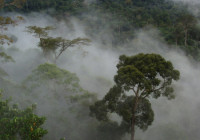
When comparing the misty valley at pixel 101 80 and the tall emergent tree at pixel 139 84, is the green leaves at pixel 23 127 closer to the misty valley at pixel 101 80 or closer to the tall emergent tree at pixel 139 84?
the misty valley at pixel 101 80

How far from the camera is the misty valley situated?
33.3 ft

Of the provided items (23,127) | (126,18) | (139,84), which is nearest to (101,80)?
(139,84)

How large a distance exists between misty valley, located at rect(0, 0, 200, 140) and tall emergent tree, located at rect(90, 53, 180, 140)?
0.05 meters

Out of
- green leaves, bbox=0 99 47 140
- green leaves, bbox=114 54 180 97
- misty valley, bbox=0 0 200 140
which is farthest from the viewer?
misty valley, bbox=0 0 200 140

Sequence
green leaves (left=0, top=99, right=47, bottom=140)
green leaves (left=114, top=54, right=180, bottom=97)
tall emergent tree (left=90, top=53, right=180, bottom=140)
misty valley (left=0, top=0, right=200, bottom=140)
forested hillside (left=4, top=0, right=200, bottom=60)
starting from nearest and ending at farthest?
green leaves (left=0, top=99, right=47, bottom=140) → green leaves (left=114, top=54, right=180, bottom=97) → tall emergent tree (left=90, top=53, right=180, bottom=140) → misty valley (left=0, top=0, right=200, bottom=140) → forested hillside (left=4, top=0, right=200, bottom=60)

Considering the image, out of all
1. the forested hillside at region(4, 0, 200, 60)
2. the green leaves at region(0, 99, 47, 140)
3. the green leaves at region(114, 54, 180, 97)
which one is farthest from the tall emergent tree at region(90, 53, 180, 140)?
the forested hillside at region(4, 0, 200, 60)

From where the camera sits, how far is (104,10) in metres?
50.5

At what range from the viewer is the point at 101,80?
20641 mm

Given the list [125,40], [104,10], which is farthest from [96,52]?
[104,10]

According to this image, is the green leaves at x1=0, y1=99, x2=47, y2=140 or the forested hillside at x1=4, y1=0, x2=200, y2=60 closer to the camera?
the green leaves at x1=0, y1=99, x2=47, y2=140

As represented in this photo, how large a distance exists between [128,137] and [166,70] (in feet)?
23.5

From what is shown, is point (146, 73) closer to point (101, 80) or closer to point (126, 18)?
point (101, 80)

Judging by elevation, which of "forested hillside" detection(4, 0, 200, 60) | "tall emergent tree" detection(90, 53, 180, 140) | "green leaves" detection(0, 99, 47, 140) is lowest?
"green leaves" detection(0, 99, 47, 140)

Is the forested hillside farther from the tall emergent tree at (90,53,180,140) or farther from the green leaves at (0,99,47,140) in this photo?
the green leaves at (0,99,47,140)
